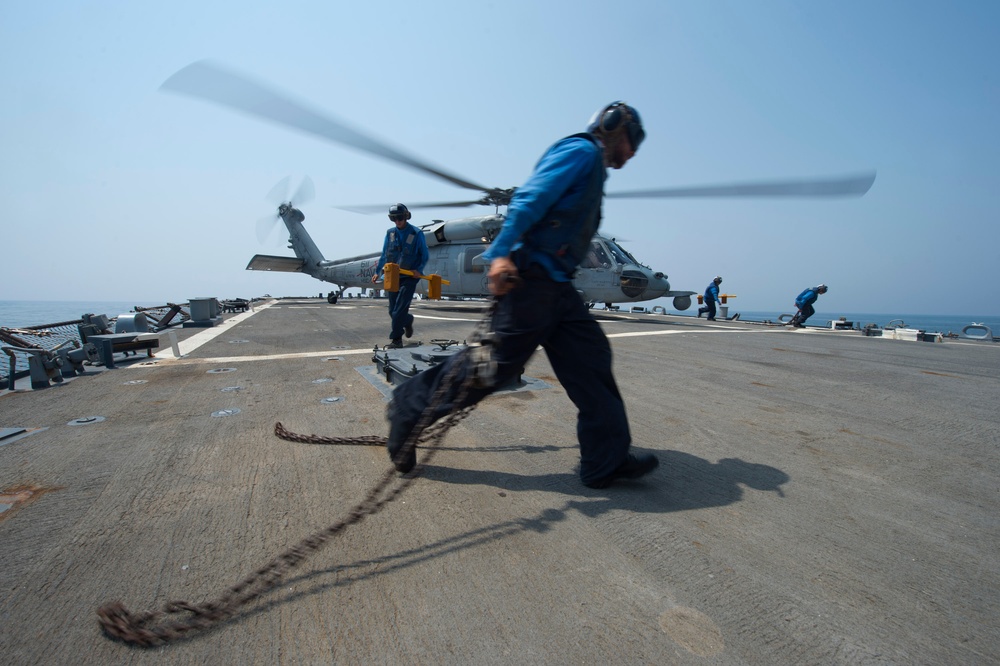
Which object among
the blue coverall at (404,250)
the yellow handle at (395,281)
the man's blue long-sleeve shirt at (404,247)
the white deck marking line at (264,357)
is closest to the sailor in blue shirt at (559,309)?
the yellow handle at (395,281)

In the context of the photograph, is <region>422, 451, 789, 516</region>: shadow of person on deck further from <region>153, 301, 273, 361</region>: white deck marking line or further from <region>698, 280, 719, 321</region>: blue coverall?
<region>698, 280, 719, 321</region>: blue coverall

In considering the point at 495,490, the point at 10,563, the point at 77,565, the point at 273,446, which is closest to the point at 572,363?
the point at 495,490

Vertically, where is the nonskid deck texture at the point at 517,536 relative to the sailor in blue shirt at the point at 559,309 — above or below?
below

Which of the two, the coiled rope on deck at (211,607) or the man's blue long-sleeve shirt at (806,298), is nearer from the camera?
the coiled rope on deck at (211,607)

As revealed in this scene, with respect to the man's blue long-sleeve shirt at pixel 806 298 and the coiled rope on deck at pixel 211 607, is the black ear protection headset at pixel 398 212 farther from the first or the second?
the man's blue long-sleeve shirt at pixel 806 298

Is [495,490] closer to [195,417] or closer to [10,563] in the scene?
[10,563]

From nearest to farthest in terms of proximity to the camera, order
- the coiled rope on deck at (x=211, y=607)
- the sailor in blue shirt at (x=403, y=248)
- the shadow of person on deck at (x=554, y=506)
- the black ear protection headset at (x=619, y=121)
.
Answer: the coiled rope on deck at (x=211, y=607) → the shadow of person on deck at (x=554, y=506) → the black ear protection headset at (x=619, y=121) → the sailor in blue shirt at (x=403, y=248)

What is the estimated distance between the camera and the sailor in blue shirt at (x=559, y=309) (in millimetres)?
1892

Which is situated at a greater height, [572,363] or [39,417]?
[572,363]

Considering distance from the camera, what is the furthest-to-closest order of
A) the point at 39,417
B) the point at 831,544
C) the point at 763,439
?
1. the point at 39,417
2. the point at 763,439
3. the point at 831,544

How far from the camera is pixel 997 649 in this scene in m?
1.12

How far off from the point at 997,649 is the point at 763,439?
160 centimetres

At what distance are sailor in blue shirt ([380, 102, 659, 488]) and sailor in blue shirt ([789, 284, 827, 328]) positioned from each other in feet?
46.1

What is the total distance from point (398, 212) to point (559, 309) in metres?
4.33
